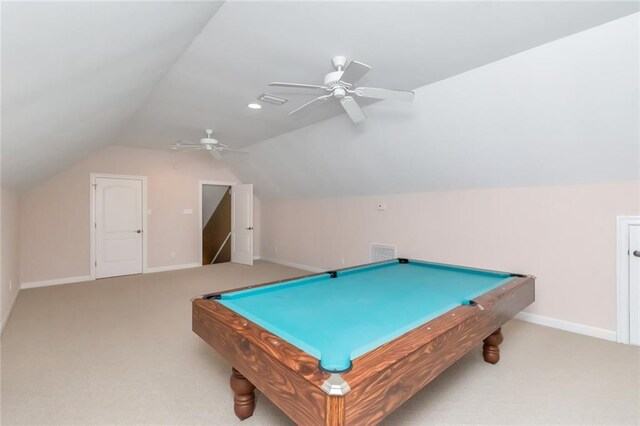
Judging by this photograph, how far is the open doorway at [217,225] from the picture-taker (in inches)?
319

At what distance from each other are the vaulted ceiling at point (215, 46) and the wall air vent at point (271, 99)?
14 centimetres

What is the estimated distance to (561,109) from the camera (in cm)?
256

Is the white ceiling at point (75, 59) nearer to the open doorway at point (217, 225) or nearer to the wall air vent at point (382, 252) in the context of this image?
the wall air vent at point (382, 252)

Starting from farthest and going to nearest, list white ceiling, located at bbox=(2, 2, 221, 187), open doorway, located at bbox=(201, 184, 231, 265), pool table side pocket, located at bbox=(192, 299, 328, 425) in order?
open doorway, located at bbox=(201, 184, 231, 265) < white ceiling, located at bbox=(2, 2, 221, 187) < pool table side pocket, located at bbox=(192, 299, 328, 425)

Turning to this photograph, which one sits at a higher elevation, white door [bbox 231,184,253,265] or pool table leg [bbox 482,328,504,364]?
white door [bbox 231,184,253,265]

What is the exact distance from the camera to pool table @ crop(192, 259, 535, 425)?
110 centimetres

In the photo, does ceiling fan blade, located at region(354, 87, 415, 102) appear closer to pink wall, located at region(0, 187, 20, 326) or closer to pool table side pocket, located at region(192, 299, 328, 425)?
pool table side pocket, located at region(192, 299, 328, 425)

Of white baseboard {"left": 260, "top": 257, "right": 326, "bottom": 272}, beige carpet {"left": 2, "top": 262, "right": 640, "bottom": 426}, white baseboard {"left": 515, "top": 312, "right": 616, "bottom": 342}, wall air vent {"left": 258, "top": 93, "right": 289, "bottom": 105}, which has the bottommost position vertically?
beige carpet {"left": 2, "top": 262, "right": 640, "bottom": 426}

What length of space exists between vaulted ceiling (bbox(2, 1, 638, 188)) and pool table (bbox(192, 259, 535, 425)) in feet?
4.81

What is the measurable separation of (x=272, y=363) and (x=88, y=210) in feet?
18.2

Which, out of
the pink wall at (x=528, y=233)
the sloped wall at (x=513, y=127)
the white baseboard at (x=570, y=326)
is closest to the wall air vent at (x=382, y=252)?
the pink wall at (x=528, y=233)

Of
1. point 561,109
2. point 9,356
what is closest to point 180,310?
point 9,356

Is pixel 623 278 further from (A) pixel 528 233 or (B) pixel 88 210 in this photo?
(B) pixel 88 210

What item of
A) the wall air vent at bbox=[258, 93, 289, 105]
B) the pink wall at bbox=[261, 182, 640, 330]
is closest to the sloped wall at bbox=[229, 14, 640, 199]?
the pink wall at bbox=[261, 182, 640, 330]
